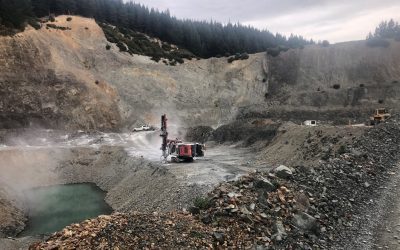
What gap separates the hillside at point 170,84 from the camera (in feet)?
219

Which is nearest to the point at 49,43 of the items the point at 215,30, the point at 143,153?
the point at 143,153

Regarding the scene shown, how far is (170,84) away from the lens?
85938 mm

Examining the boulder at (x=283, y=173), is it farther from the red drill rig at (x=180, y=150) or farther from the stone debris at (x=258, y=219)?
the red drill rig at (x=180, y=150)

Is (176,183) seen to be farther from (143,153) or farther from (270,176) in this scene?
(143,153)

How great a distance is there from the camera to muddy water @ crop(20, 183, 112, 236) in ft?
116

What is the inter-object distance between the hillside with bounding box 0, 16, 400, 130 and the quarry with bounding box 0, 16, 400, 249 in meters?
0.29

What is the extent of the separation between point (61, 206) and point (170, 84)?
4860 centimetres

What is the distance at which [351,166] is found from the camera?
25938mm

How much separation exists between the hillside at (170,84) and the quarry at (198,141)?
29 centimetres

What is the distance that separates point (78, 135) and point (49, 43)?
21.6 m

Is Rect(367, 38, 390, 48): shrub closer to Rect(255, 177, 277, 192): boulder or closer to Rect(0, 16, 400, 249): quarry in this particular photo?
Rect(0, 16, 400, 249): quarry

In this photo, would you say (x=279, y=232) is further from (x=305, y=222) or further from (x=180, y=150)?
(x=180, y=150)

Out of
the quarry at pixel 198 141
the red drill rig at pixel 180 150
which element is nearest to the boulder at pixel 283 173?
the quarry at pixel 198 141

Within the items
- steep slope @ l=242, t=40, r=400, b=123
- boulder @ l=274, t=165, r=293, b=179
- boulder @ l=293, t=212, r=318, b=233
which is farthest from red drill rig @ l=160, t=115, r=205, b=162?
steep slope @ l=242, t=40, r=400, b=123
